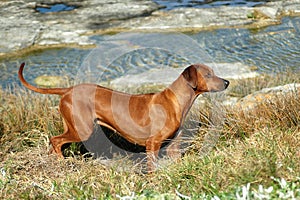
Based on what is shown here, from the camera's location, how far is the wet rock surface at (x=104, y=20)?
10258mm

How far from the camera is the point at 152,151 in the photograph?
4.94 m

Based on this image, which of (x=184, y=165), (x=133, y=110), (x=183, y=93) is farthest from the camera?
(x=133, y=110)

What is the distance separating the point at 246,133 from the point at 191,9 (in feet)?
23.2

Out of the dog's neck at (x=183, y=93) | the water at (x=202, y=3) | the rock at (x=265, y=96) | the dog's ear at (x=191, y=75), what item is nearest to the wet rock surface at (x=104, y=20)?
the water at (x=202, y=3)

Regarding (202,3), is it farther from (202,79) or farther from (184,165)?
(184,165)

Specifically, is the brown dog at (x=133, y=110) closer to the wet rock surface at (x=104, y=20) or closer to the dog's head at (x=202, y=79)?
the dog's head at (x=202, y=79)

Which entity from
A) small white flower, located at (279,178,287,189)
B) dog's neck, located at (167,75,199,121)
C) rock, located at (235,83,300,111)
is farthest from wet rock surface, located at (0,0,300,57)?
small white flower, located at (279,178,287,189)

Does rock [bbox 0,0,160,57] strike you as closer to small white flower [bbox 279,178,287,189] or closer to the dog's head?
the dog's head

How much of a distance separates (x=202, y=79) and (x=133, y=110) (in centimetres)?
76

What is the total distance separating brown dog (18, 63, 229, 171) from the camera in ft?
16.0

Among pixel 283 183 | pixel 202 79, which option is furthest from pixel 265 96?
pixel 283 183

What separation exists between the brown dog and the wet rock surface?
→ 16.8 ft

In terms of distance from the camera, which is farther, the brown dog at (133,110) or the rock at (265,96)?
the rock at (265,96)

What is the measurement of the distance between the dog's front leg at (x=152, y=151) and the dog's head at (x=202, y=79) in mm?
657
